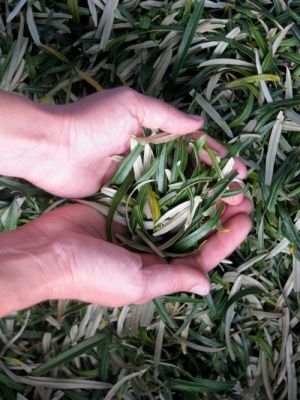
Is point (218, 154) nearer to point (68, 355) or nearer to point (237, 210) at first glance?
point (237, 210)

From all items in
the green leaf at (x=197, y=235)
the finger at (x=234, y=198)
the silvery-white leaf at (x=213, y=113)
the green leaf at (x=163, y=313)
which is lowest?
the green leaf at (x=163, y=313)

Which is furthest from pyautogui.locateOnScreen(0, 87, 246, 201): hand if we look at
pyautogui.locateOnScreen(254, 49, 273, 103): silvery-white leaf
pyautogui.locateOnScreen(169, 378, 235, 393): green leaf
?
pyautogui.locateOnScreen(169, 378, 235, 393): green leaf

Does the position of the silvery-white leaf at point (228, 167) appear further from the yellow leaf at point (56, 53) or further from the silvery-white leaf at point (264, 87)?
the yellow leaf at point (56, 53)

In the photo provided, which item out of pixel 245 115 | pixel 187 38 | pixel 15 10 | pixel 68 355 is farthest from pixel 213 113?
pixel 68 355

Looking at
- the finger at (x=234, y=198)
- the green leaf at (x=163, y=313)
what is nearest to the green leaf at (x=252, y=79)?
the finger at (x=234, y=198)

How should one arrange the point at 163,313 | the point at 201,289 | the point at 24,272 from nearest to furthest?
the point at 24,272
the point at 201,289
the point at 163,313

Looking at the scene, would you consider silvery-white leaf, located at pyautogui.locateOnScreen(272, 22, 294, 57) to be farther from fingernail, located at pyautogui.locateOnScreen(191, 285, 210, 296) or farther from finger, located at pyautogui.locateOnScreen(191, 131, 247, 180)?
fingernail, located at pyautogui.locateOnScreen(191, 285, 210, 296)
